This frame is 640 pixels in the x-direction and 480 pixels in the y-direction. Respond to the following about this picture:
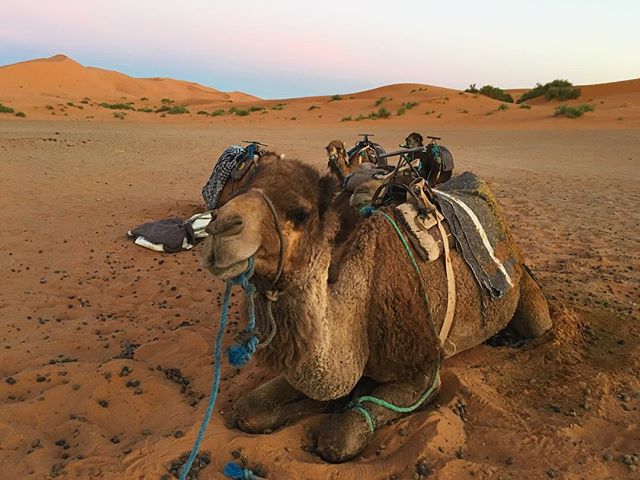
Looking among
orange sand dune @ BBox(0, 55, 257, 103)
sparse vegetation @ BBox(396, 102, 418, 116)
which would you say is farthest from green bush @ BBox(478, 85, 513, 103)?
orange sand dune @ BBox(0, 55, 257, 103)

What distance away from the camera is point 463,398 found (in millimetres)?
3641

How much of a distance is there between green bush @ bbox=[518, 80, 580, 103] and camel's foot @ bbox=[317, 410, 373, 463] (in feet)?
140

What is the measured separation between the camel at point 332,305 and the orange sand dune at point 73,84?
1819 inches

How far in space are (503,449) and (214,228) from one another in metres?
2.20

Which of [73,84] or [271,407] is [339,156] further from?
[73,84]

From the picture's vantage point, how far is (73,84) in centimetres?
6328

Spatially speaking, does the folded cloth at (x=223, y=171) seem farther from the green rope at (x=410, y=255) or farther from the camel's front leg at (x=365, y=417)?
the camel's front leg at (x=365, y=417)

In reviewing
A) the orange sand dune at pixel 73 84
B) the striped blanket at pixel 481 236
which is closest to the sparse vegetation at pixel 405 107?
the orange sand dune at pixel 73 84

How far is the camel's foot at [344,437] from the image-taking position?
3.10 meters

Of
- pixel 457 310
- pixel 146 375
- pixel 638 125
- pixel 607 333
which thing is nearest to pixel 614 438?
pixel 457 310

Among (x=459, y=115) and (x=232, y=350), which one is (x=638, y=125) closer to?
(x=459, y=115)

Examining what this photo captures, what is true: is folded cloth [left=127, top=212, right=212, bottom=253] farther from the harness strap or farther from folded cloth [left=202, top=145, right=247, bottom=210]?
the harness strap

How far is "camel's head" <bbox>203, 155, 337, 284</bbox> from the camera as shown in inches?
82.5

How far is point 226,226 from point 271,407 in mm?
1791
